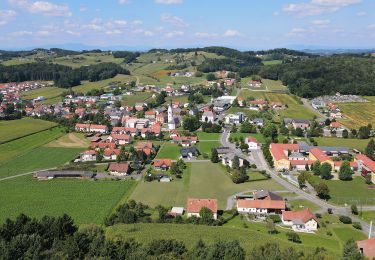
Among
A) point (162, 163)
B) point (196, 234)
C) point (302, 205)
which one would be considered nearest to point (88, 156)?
point (162, 163)

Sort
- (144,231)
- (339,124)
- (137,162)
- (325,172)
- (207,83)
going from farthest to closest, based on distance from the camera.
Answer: (207,83) < (339,124) < (137,162) < (325,172) < (144,231)

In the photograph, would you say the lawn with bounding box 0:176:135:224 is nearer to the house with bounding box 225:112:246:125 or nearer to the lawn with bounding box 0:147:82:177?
the lawn with bounding box 0:147:82:177

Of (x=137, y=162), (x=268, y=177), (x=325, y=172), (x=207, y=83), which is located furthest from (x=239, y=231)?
(x=207, y=83)

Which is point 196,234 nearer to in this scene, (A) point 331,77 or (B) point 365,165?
(B) point 365,165

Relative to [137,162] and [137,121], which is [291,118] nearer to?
[137,121]

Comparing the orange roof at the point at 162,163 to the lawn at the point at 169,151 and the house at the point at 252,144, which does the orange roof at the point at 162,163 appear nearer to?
the lawn at the point at 169,151
